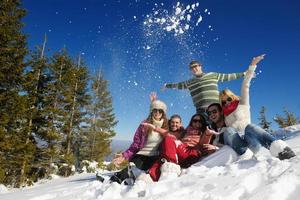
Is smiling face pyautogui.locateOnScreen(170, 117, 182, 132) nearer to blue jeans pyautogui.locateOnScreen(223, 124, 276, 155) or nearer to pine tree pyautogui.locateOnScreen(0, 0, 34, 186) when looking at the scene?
blue jeans pyautogui.locateOnScreen(223, 124, 276, 155)

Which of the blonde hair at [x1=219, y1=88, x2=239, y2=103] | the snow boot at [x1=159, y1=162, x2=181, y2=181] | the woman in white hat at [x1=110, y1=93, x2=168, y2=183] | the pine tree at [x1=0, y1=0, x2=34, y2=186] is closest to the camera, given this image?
the snow boot at [x1=159, y1=162, x2=181, y2=181]

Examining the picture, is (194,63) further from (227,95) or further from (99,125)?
(99,125)

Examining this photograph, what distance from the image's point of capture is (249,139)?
15.9ft

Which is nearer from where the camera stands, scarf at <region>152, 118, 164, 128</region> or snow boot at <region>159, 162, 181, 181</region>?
snow boot at <region>159, 162, 181, 181</region>

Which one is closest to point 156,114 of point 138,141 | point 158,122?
point 158,122

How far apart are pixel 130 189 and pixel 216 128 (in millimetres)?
2291

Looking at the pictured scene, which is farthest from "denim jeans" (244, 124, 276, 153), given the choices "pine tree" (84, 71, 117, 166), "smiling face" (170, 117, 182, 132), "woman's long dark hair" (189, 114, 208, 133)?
"pine tree" (84, 71, 117, 166)

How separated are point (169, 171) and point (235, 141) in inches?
49.9

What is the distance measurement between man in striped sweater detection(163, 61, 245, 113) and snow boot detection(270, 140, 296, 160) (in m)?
2.15

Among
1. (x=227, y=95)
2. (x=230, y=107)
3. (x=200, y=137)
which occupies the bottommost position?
(x=200, y=137)

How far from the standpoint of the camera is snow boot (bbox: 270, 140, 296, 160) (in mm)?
4176

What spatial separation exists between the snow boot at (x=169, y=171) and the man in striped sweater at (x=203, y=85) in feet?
6.57

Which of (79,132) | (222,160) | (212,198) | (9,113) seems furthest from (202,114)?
(79,132)

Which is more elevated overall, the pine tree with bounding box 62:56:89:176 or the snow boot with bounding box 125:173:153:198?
the pine tree with bounding box 62:56:89:176
